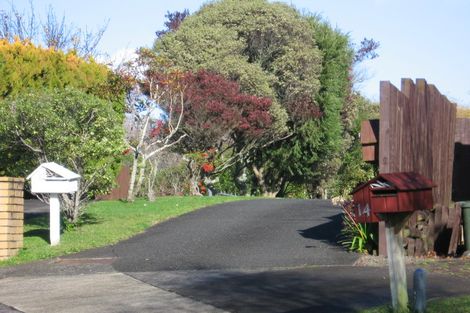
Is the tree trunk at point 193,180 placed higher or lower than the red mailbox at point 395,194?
higher

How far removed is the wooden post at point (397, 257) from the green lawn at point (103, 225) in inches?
330

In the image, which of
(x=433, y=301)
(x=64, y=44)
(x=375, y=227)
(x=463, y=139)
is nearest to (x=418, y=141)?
(x=375, y=227)

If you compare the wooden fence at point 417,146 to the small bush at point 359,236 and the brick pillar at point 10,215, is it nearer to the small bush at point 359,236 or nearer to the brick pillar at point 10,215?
the small bush at point 359,236

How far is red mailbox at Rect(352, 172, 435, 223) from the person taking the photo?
307 inches

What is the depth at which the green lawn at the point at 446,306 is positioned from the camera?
322 inches

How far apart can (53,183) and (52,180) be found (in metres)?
0.06

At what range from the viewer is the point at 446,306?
8414 millimetres

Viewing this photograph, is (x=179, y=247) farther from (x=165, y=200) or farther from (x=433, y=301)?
(x=165, y=200)

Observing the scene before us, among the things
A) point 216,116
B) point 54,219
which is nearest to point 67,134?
point 54,219

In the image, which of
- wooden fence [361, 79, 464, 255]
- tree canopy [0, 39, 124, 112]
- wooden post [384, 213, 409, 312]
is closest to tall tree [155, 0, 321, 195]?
tree canopy [0, 39, 124, 112]

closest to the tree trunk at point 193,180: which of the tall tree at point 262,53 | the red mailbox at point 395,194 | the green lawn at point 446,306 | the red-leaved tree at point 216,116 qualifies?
the red-leaved tree at point 216,116

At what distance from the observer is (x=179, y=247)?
1530 centimetres

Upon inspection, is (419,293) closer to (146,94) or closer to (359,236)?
(359,236)

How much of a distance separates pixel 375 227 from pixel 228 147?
1893cm
